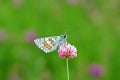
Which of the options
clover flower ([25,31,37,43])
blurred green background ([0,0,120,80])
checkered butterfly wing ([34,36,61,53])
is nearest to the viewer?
checkered butterfly wing ([34,36,61,53])

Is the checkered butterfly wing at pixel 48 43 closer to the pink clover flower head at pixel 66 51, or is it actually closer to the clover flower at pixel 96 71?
the pink clover flower head at pixel 66 51

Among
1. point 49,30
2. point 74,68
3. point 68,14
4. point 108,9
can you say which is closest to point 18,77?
point 74,68

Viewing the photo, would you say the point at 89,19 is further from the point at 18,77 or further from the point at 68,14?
the point at 18,77

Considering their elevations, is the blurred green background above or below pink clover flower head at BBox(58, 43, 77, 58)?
above

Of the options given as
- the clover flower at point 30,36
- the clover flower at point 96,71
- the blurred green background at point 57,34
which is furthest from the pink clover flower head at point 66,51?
the clover flower at point 30,36

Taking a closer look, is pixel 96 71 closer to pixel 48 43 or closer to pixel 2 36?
pixel 2 36

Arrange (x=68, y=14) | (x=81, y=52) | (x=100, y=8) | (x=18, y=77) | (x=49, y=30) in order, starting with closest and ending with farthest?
(x=18, y=77) → (x=81, y=52) → (x=49, y=30) → (x=68, y=14) → (x=100, y=8)

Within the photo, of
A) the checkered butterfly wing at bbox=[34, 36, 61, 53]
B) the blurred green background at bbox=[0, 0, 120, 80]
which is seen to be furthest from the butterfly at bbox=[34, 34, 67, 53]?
the blurred green background at bbox=[0, 0, 120, 80]

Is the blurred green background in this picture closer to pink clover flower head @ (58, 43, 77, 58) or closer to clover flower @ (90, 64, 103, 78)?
clover flower @ (90, 64, 103, 78)
